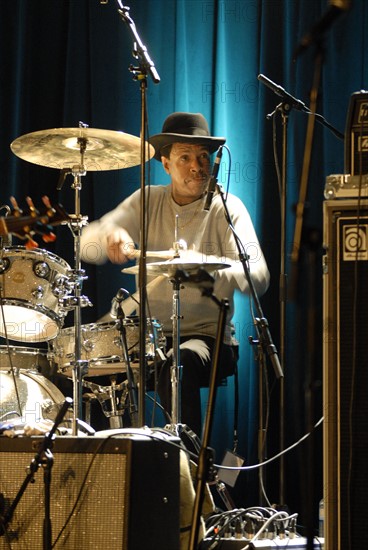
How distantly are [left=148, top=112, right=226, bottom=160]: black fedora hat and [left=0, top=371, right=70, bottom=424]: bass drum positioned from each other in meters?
1.27

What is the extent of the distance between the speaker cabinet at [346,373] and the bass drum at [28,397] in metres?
1.70

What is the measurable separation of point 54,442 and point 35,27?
3.23m

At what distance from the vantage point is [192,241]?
4.32 meters

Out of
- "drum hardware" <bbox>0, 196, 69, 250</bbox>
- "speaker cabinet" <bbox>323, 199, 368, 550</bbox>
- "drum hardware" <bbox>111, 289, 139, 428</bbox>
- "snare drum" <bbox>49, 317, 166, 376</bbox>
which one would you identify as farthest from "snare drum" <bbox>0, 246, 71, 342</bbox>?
"speaker cabinet" <bbox>323, 199, 368, 550</bbox>

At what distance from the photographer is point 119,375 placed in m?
4.09

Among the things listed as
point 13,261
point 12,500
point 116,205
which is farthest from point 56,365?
point 12,500

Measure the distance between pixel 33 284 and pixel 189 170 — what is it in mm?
1009

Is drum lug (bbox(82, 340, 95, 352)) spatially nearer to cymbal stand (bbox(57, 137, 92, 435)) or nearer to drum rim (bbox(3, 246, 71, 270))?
cymbal stand (bbox(57, 137, 92, 435))

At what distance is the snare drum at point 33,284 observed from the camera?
385 centimetres

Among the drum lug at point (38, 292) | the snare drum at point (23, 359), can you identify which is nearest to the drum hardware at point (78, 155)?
the drum lug at point (38, 292)

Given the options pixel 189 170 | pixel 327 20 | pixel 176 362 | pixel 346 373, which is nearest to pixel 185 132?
pixel 189 170

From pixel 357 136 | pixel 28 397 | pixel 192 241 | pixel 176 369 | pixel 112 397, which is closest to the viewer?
pixel 357 136

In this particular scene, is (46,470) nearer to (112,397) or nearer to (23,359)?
(112,397)

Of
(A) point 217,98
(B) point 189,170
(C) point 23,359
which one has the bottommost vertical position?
(C) point 23,359
